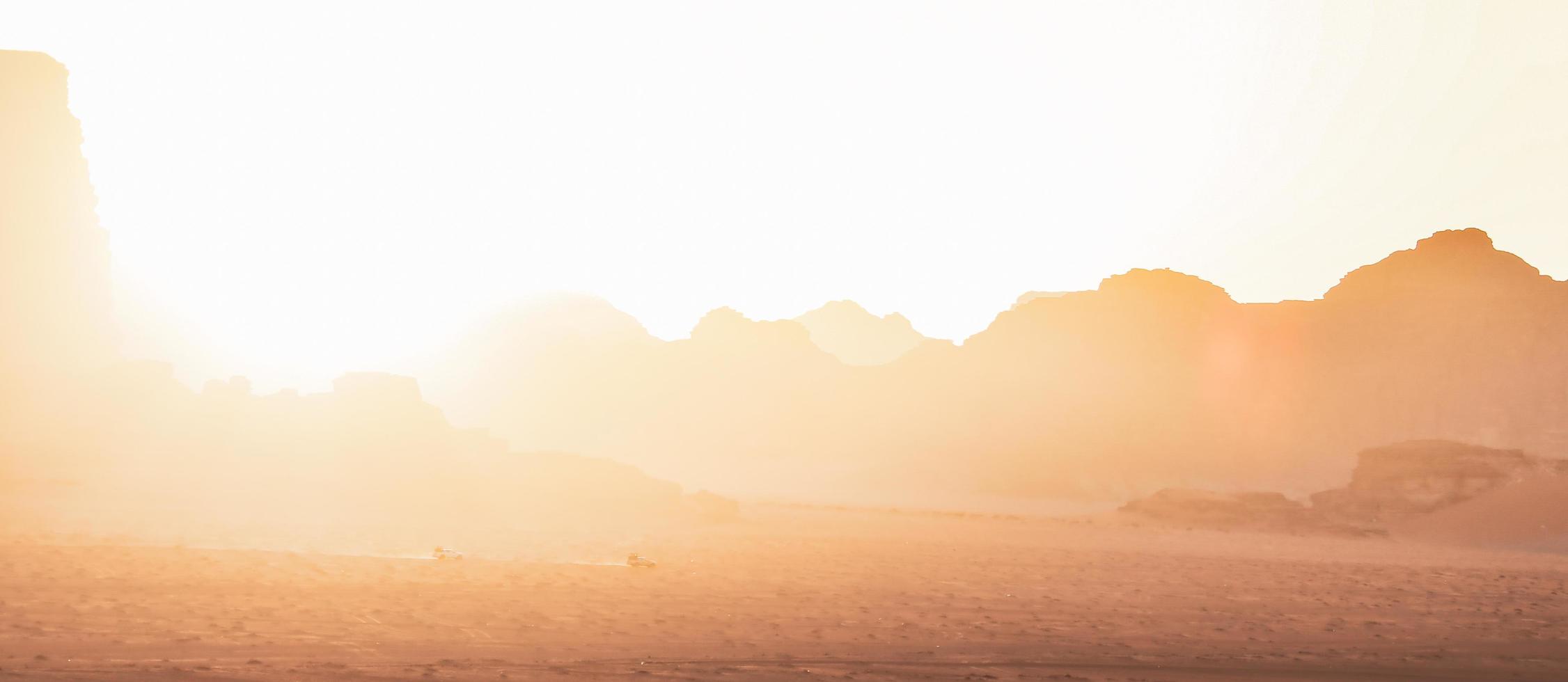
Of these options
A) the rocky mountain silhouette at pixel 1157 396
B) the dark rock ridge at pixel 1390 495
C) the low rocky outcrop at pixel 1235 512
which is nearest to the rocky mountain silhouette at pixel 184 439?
the low rocky outcrop at pixel 1235 512

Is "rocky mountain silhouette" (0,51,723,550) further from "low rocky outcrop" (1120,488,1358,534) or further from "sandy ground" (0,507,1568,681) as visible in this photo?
"low rocky outcrop" (1120,488,1358,534)

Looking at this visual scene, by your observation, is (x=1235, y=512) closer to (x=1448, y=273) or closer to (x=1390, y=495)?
(x=1390, y=495)

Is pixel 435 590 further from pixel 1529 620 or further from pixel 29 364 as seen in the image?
pixel 29 364

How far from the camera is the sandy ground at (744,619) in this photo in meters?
12.5

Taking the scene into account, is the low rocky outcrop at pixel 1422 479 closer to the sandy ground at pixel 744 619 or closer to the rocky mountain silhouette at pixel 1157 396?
the sandy ground at pixel 744 619

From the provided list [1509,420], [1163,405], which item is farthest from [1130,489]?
[1509,420]

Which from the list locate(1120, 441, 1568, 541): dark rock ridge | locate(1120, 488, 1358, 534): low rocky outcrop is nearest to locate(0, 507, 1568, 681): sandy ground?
locate(1120, 488, 1358, 534): low rocky outcrop

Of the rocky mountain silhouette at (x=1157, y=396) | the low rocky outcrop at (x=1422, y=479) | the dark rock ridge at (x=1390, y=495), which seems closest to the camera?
the dark rock ridge at (x=1390, y=495)

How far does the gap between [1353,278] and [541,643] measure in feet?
336

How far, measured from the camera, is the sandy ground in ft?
41.1

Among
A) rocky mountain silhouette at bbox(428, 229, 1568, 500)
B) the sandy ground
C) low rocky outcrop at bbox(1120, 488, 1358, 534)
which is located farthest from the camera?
rocky mountain silhouette at bbox(428, 229, 1568, 500)

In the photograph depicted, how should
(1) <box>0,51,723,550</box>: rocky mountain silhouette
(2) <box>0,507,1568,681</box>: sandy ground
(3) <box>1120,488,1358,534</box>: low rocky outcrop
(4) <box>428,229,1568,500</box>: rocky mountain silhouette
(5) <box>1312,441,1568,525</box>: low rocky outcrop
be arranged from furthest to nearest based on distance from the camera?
(4) <box>428,229,1568,500</box>: rocky mountain silhouette, (5) <box>1312,441,1568,525</box>: low rocky outcrop, (3) <box>1120,488,1358,534</box>: low rocky outcrop, (1) <box>0,51,723,550</box>: rocky mountain silhouette, (2) <box>0,507,1568,681</box>: sandy ground

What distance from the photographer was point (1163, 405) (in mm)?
88375

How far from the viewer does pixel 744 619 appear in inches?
637
